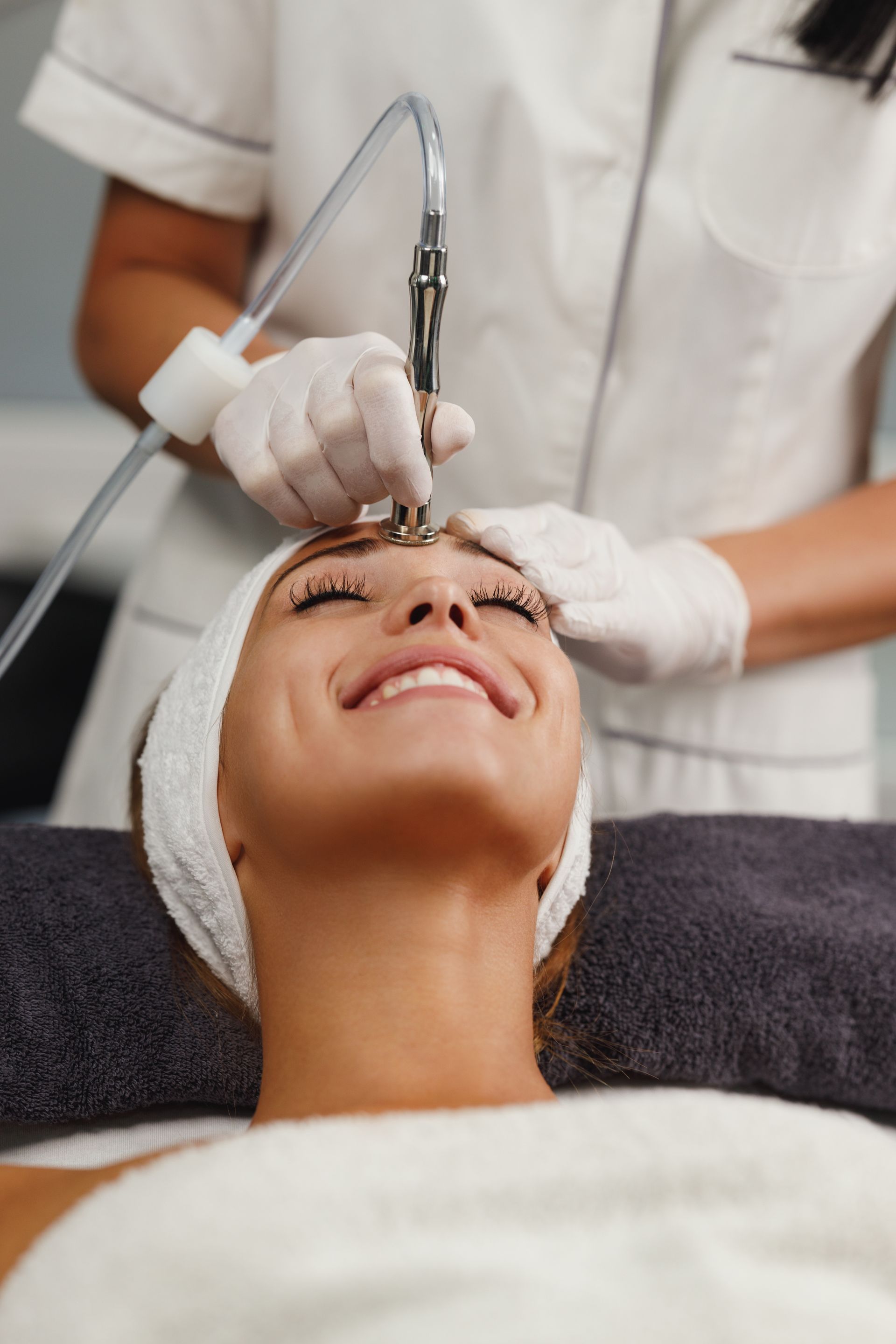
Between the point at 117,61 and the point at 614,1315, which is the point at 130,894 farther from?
the point at 117,61

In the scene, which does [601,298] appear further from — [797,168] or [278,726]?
[278,726]

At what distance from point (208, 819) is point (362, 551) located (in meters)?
0.28

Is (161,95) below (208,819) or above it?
above

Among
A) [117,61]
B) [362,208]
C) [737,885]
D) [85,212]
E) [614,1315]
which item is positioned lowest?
[614,1315]

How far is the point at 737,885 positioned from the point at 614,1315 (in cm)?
61

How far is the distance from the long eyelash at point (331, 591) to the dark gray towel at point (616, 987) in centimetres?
38

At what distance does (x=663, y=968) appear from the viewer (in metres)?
1.14

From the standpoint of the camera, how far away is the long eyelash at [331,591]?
39.9 inches

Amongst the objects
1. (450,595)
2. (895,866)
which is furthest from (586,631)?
(895,866)

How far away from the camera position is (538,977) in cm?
111

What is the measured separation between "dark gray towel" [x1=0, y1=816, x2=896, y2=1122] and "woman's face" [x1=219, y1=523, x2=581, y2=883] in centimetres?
18

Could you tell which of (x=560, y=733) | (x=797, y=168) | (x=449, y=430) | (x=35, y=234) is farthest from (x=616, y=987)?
(x=35, y=234)

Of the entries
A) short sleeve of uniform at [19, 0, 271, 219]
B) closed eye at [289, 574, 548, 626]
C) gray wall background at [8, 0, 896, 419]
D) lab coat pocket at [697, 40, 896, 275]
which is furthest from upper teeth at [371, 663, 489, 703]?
gray wall background at [8, 0, 896, 419]

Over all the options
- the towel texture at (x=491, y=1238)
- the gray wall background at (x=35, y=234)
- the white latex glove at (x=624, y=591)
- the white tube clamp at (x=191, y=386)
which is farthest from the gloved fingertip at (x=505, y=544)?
the gray wall background at (x=35, y=234)
